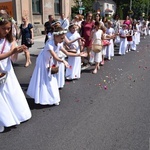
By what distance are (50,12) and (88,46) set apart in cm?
1601

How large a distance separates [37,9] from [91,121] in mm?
20291

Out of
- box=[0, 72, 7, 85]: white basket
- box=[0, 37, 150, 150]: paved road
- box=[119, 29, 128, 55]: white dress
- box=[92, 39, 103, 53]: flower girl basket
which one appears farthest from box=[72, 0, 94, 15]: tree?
box=[0, 72, 7, 85]: white basket

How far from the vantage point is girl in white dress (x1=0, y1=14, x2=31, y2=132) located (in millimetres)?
3330

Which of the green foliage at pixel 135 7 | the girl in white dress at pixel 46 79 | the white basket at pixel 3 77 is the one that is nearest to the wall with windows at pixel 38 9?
the girl in white dress at pixel 46 79

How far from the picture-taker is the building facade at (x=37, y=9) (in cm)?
1911

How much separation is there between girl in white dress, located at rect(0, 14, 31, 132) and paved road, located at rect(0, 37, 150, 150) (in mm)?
253

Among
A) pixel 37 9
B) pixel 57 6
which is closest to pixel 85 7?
pixel 57 6

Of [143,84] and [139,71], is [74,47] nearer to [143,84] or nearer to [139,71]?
[143,84]

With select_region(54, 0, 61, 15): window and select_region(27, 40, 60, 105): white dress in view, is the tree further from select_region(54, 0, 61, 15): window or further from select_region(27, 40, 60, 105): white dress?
select_region(27, 40, 60, 105): white dress

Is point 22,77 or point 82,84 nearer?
point 82,84

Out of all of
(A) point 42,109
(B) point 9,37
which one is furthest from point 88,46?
(B) point 9,37

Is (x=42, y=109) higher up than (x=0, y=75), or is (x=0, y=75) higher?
(x=0, y=75)

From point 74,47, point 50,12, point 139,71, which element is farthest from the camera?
point 50,12

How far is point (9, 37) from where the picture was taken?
3447 millimetres
